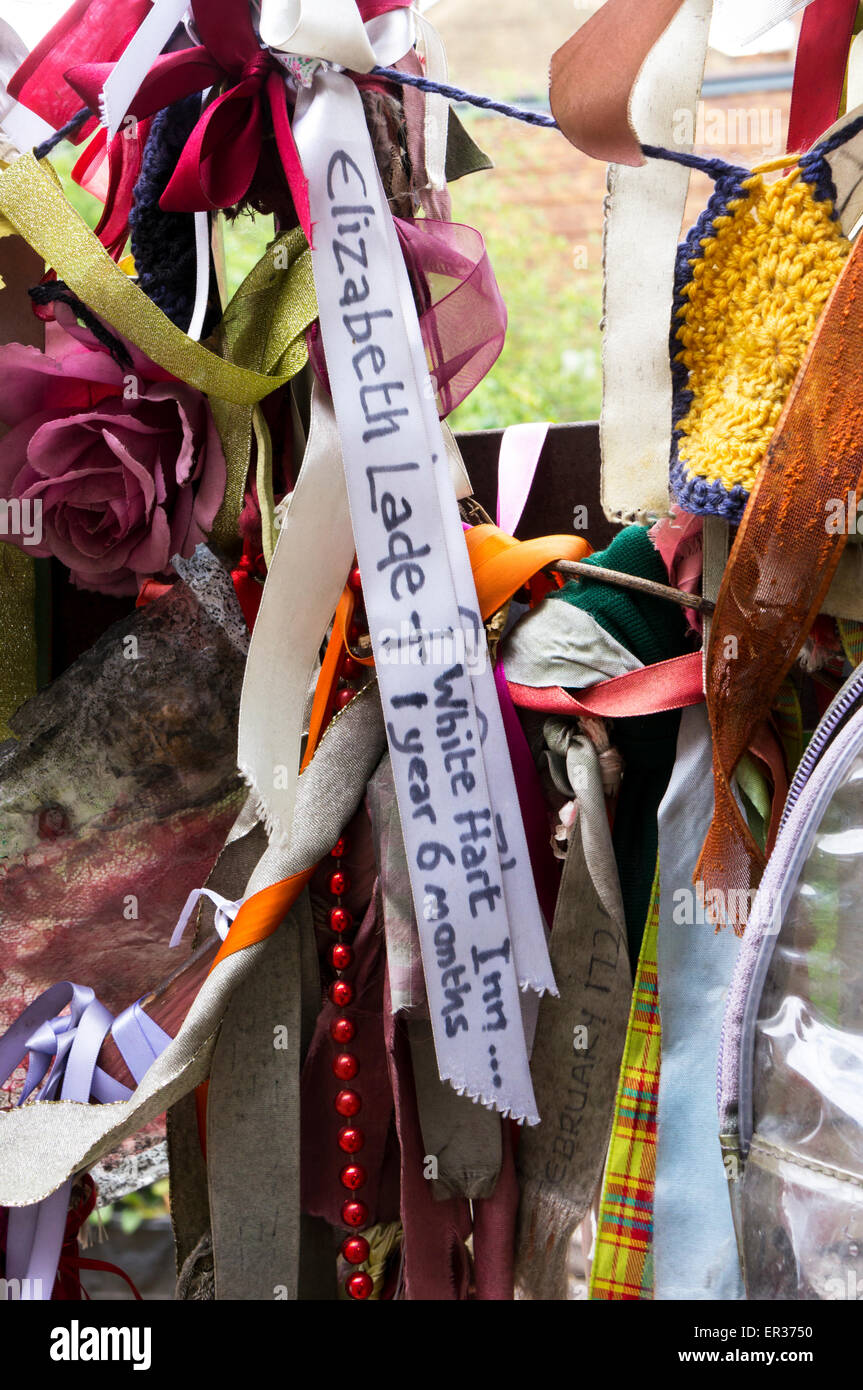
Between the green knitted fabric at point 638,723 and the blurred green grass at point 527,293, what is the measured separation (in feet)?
5.45

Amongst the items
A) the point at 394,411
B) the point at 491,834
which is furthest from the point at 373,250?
the point at 491,834

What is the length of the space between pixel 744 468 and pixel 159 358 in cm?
36

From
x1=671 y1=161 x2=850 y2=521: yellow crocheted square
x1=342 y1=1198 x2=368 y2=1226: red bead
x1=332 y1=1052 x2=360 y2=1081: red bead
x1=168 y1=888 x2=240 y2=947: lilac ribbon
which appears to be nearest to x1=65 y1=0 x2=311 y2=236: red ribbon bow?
x1=671 y1=161 x2=850 y2=521: yellow crocheted square

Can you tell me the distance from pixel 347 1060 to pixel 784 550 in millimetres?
417

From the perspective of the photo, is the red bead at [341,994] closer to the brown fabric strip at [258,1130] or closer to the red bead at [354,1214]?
the brown fabric strip at [258,1130]

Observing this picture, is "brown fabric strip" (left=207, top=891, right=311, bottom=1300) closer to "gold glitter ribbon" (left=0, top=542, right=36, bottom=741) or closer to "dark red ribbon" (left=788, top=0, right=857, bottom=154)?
"gold glitter ribbon" (left=0, top=542, right=36, bottom=741)

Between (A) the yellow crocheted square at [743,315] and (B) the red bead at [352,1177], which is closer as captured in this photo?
(A) the yellow crocheted square at [743,315]

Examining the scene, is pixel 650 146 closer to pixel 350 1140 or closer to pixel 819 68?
pixel 819 68

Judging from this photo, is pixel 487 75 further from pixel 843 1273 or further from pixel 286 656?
pixel 843 1273

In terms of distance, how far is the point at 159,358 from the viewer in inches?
27.1

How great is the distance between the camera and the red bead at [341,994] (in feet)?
2.36

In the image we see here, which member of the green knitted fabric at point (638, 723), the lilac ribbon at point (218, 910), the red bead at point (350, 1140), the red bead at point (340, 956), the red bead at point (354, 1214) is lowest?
the red bead at point (354, 1214)

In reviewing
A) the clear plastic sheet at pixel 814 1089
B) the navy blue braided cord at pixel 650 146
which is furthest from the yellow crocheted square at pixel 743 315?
the clear plastic sheet at pixel 814 1089

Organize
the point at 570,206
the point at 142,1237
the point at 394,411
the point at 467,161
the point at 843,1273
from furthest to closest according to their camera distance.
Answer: the point at 570,206
the point at 142,1237
the point at 467,161
the point at 394,411
the point at 843,1273
